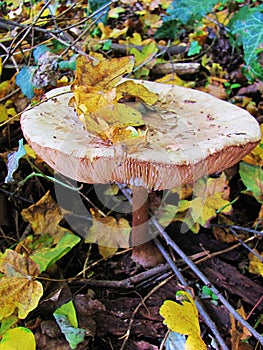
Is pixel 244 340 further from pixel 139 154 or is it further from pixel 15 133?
pixel 15 133

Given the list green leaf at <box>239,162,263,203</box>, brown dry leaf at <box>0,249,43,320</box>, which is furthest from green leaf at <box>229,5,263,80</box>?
brown dry leaf at <box>0,249,43,320</box>

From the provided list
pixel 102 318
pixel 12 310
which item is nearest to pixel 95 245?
pixel 102 318

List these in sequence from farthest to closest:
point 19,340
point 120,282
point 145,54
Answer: point 145,54, point 120,282, point 19,340

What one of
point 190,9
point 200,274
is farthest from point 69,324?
point 190,9

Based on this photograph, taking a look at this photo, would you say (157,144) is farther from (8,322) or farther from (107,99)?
(8,322)

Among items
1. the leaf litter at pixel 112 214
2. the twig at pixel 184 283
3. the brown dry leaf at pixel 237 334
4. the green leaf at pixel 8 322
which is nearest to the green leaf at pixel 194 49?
the leaf litter at pixel 112 214
